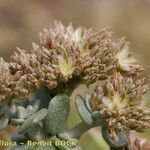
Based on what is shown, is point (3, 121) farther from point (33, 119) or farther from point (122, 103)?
point (122, 103)

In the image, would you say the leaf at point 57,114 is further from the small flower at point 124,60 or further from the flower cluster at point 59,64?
the small flower at point 124,60

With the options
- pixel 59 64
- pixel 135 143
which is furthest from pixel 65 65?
pixel 135 143

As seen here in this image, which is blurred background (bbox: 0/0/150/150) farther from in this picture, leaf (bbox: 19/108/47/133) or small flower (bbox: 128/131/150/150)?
leaf (bbox: 19/108/47/133)

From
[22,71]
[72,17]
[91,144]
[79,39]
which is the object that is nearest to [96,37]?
[79,39]

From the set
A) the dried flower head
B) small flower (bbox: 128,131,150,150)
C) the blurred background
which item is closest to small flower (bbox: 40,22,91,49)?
the dried flower head

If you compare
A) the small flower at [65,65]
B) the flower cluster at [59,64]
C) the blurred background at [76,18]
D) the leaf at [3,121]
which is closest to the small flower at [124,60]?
the flower cluster at [59,64]
